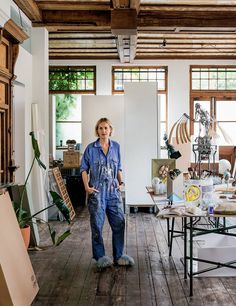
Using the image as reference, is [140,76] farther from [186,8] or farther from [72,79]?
[186,8]

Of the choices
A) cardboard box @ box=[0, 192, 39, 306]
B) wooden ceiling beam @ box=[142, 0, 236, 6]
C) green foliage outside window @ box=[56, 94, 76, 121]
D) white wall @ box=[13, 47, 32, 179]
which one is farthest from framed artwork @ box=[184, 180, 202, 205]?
green foliage outside window @ box=[56, 94, 76, 121]

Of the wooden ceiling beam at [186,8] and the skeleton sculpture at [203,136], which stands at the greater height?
the wooden ceiling beam at [186,8]

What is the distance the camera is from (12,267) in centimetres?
315

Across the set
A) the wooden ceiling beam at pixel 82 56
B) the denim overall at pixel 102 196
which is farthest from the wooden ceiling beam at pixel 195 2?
the wooden ceiling beam at pixel 82 56

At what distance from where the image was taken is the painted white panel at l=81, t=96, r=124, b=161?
28.6ft

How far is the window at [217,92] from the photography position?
10758 millimetres

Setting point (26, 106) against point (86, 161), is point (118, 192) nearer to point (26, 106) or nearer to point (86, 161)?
point (86, 161)

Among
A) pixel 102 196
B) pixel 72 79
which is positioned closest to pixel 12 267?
pixel 102 196

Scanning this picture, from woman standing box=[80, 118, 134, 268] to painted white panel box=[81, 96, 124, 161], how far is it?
14.2 feet

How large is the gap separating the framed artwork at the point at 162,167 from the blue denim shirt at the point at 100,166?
1.75 ft

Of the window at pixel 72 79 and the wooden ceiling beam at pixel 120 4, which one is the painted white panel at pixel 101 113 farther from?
the wooden ceiling beam at pixel 120 4

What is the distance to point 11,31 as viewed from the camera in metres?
4.76

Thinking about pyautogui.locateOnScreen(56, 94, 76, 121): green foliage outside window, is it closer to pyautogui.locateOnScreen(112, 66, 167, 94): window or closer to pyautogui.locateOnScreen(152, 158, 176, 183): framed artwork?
pyautogui.locateOnScreen(112, 66, 167, 94): window

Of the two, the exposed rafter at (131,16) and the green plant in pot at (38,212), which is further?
the exposed rafter at (131,16)
